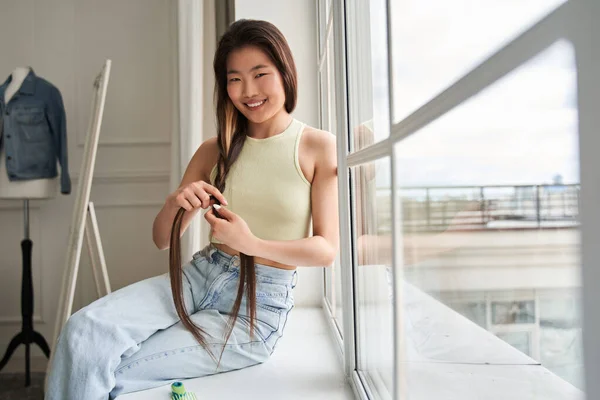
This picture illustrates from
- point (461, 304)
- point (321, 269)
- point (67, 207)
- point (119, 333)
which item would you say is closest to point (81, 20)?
point (67, 207)

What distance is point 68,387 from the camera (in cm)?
102

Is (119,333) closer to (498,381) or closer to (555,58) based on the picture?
(498,381)

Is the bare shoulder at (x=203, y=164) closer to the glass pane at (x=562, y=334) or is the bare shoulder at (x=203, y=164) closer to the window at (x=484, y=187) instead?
the window at (x=484, y=187)

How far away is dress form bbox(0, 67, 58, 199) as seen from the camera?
99.3 inches

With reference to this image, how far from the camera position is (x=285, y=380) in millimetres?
1097

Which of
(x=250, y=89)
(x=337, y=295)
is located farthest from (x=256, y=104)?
(x=337, y=295)

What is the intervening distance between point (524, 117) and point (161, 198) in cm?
281

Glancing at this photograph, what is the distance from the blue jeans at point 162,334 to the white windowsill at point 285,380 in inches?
1.4

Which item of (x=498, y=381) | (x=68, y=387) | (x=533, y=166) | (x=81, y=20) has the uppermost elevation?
(x=81, y=20)

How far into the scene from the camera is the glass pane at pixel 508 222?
0.90 ft

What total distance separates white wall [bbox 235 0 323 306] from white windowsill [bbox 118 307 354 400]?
0.52 metres

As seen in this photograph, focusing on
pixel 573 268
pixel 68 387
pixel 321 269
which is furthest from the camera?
pixel 321 269

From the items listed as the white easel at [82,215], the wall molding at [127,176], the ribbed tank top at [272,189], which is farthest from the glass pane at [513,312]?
the wall molding at [127,176]

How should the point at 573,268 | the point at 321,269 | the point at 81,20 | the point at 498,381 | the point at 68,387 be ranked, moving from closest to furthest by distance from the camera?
the point at 573,268 → the point at 498,381 → the point at 68,387 → the point at 321,269 → the point at 81,20
